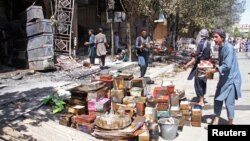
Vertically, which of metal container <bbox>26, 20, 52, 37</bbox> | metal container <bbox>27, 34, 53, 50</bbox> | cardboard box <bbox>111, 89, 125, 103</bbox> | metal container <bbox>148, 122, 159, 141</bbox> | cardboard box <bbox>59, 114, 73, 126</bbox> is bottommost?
metal container <bbox>148, 122, 159, 141</bbox>

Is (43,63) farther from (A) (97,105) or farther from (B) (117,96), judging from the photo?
(A) (97,105)

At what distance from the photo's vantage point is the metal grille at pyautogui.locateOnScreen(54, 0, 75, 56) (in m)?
17.1

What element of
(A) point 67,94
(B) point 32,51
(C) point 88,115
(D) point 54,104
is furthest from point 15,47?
(C) point 88,115

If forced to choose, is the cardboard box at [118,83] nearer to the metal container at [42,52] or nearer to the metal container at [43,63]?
the metal container at [43,63]

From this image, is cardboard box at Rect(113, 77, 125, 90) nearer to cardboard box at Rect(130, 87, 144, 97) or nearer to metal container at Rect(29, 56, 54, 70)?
cardboard box at Rect(130, 87, 144, 97)

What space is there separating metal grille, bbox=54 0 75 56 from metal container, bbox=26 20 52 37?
→ 107 inches

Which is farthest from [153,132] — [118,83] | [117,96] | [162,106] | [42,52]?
[42,52]

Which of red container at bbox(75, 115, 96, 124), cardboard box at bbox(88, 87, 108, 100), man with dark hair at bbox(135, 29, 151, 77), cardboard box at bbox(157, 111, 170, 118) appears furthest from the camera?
man with dark hair at bbox(135, 29, 151, 77)

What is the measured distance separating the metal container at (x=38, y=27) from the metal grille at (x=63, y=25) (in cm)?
273

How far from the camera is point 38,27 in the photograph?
1392 cm

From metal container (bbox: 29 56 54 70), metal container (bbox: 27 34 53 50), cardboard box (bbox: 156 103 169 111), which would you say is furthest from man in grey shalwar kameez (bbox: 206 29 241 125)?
metal container (bbox: 27 34 53 50)

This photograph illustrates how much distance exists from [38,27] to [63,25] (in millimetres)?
3353

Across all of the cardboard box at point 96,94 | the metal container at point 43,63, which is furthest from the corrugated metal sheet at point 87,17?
the cardboard box at point 96,94

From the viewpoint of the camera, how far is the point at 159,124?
687cm
